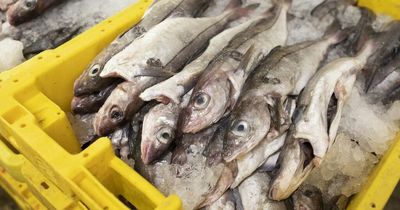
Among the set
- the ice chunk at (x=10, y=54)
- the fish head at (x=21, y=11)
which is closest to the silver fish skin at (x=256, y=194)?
the ice chunk at (x=10, y=54)

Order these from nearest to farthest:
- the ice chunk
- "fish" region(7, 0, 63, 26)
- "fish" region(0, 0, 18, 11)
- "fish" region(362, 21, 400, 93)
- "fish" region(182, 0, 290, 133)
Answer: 1. "fish" region(182, 0, 290, 133)
2. "fish" region(362, 21, 400, 93)
3. the ice chunk
4. "fish" region(7, 0, 63, 26)
5. "fish" region(0, 0, 18, 11)

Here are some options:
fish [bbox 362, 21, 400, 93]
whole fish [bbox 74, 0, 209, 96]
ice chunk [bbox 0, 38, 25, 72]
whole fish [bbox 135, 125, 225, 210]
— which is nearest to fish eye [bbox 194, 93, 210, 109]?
whole fish [bbox 135, 125, 225, 210]

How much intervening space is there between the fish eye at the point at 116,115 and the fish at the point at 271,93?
440 mm

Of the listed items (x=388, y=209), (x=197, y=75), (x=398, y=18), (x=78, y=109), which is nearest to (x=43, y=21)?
(x=78, y=109)

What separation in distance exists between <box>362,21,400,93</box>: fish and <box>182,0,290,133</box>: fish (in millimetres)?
434

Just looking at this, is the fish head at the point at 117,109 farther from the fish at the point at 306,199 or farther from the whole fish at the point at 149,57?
the fish at the point at 306,199

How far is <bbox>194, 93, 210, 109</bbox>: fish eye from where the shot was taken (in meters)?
1.57

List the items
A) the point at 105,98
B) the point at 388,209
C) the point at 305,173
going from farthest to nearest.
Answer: the point at 388,209
the point at 105,98
the point at 305,173

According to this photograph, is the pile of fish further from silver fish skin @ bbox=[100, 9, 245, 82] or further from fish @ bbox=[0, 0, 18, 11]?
fish @ bbox=[0, 0, 18, 11]

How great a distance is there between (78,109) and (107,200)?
0.65 m

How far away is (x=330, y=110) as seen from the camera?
1753 millimetres

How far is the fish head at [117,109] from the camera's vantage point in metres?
1.64

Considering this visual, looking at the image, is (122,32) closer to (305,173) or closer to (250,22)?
(250,22)

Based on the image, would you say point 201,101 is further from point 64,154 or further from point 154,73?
point 64,154
